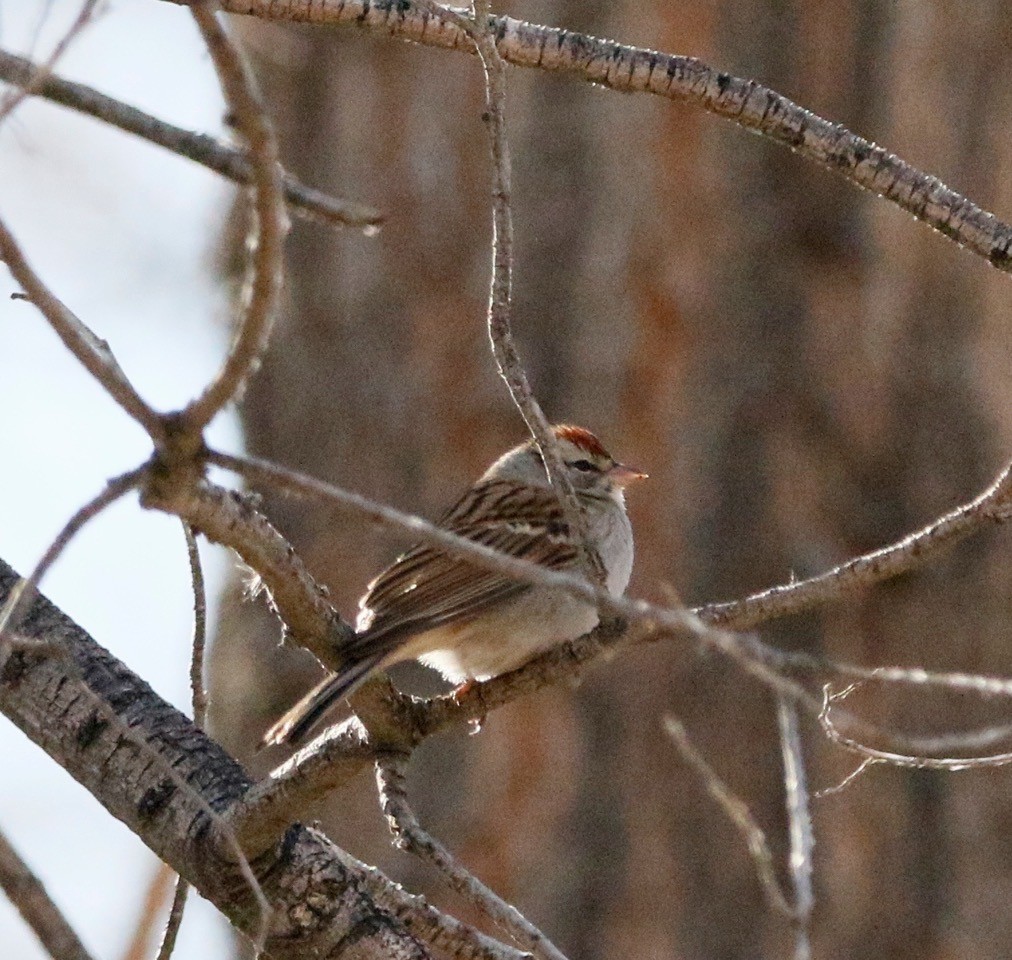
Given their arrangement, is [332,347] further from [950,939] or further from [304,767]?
[304,767]

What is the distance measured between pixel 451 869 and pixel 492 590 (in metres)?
1.56

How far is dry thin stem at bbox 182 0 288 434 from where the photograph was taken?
1.46 m

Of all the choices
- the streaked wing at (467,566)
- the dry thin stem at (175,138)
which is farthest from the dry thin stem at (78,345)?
the streaked wing at (467,566)

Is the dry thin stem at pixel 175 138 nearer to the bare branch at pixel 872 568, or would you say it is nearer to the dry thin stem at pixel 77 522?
the dry thin stem at pixel 77 522

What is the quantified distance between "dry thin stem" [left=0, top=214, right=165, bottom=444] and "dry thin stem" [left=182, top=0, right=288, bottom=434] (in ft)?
0.13

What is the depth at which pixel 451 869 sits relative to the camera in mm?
2479

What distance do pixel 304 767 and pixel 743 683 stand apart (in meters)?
2.83

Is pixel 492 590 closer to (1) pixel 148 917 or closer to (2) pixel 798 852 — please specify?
(1) pixel 148 917

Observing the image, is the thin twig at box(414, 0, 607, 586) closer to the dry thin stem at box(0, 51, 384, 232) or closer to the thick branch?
the dry thin stem at box(0, 51, 384, 232)

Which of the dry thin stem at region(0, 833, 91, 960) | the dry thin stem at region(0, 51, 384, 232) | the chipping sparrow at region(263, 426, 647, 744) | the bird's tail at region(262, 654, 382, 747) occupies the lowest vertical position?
the dry thin stem at region(0, 833, 91, 960)

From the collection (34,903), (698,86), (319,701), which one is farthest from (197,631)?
(698,86)

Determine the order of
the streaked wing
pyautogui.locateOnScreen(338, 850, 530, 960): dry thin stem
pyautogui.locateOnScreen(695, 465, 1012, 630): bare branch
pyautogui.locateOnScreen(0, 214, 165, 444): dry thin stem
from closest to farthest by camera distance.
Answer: pyautogui.locateOnScreen(0, 214, 165, 444): dry thin stem
pyautogui.locateOnScreen(695, 465, 1012, 630): bare branch
pyautogui.locateOnScreen(338, 850, 530, 960): dry thin stem
the streaked wing

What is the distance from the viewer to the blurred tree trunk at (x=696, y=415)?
503 centimetres

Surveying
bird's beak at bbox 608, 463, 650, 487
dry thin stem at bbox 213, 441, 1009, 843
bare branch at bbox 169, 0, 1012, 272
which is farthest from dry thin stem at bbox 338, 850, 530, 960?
bird's beak at bbox 608, 463, 650, 487
